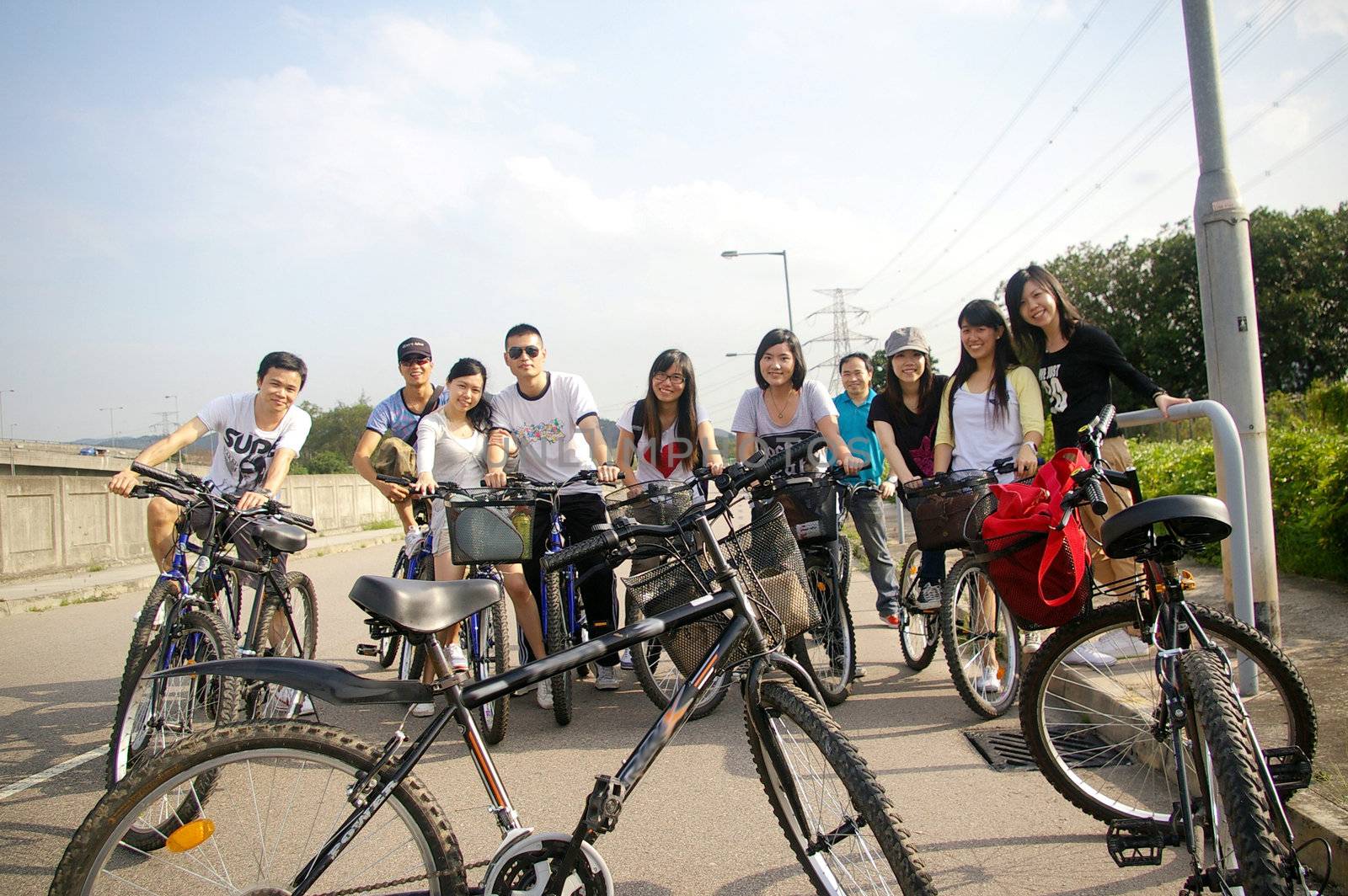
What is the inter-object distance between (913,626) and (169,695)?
4.11 meters

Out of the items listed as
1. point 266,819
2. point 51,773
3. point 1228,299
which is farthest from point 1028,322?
point 51,773

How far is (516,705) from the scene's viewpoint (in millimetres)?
5590

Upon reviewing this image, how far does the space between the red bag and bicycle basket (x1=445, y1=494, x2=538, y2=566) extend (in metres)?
2.20

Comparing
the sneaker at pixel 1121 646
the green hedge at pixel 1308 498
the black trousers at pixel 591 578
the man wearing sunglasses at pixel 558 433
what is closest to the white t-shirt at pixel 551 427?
the man wearing sunglasses at pixel 558 433

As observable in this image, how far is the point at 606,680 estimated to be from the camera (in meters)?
5.80

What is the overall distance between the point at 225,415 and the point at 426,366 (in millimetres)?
1607

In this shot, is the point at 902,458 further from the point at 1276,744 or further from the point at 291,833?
the point at 291,833

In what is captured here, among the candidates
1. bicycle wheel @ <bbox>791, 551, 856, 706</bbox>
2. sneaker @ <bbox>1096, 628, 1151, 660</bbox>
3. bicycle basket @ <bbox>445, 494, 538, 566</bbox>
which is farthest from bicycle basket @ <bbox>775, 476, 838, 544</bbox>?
sneaker @ <bbox>1096, 628, 1151, 660</bbox>

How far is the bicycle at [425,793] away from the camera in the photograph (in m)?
2.12

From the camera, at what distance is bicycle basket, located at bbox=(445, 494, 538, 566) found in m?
4.37

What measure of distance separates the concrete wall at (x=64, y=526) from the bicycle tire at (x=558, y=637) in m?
13.7

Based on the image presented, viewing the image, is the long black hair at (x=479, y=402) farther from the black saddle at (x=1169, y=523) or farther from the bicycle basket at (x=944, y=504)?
the black saddle at (x=1169, y=523)

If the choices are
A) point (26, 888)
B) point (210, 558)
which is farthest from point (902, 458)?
point (26, 888)

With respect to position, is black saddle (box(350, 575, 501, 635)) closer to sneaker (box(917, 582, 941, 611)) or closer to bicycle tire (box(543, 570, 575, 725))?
bicycle tire (box(543, 570, 575, 725))
